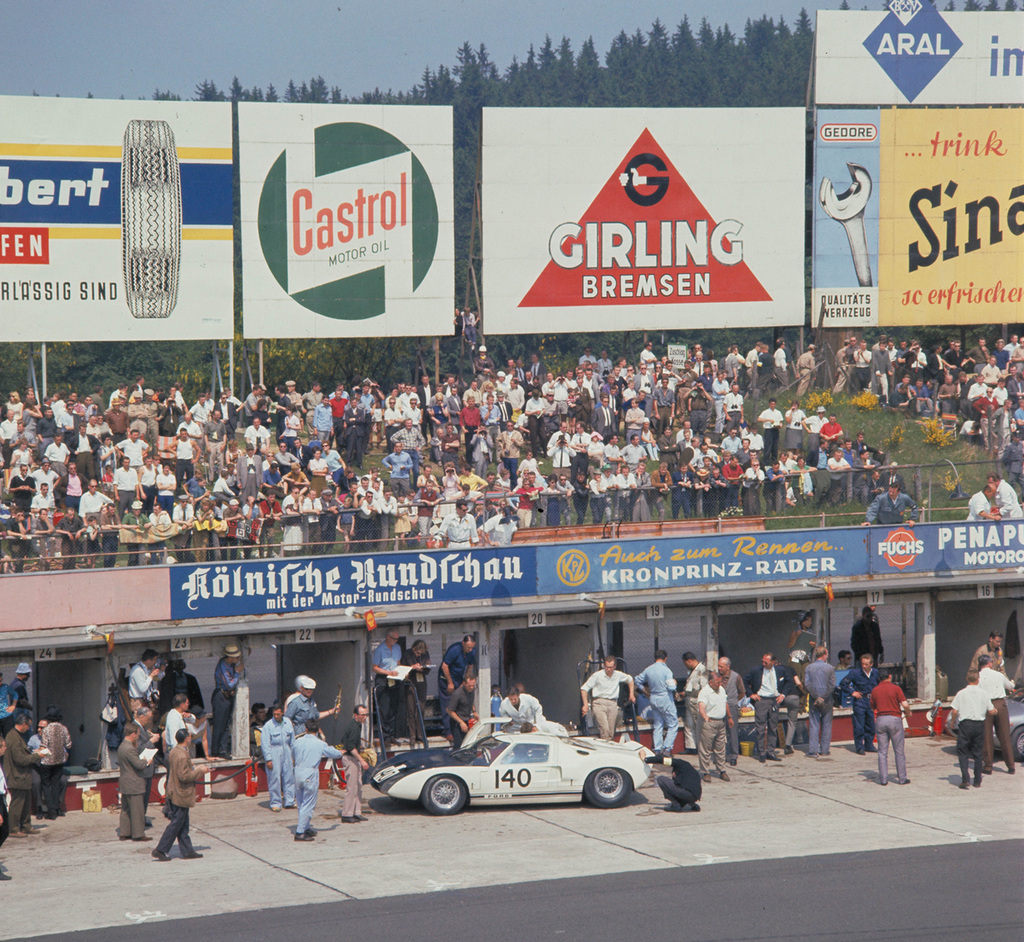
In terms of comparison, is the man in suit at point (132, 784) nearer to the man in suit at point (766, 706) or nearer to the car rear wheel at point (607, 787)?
the car rear wheel at point (607, 787)

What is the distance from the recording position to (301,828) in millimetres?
16891

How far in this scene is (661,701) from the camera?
20.7m

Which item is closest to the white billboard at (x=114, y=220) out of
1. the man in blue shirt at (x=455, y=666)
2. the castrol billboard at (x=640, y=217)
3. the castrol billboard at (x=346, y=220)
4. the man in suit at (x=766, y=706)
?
the castrol billboard at (x=346, y=220)

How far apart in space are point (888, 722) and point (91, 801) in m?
11.0

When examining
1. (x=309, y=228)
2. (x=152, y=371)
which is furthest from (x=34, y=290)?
(x=152, y=371)

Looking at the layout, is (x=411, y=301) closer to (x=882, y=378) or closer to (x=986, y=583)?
(x=882, y=378)

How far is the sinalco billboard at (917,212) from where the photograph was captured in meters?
32.8

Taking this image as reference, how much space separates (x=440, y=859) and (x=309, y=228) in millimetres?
17217

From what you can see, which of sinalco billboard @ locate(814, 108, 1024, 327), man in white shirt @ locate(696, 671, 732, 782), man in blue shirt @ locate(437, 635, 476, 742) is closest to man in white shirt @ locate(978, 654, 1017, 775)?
man in white shirt @ locate(696, 671, 732, 782)

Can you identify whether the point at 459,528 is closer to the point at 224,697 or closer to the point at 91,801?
the point at 224,697

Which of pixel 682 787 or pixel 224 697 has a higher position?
pixel 224 697

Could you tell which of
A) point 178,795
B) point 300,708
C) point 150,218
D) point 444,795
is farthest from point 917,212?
point 178,795

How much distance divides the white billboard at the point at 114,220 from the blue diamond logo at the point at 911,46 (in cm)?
1581

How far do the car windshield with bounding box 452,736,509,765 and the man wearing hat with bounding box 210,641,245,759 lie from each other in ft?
11.7
